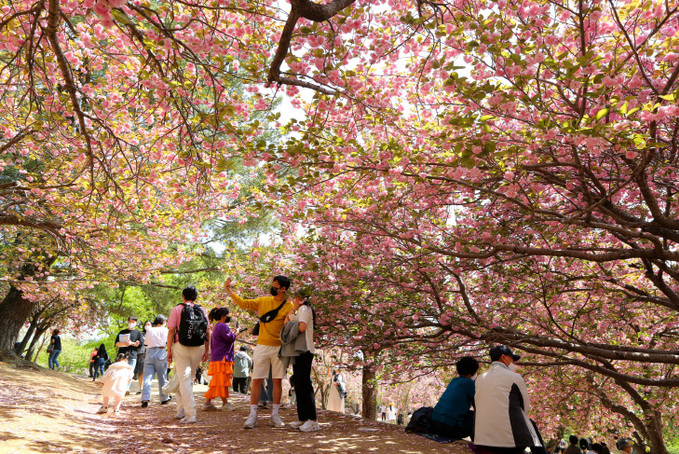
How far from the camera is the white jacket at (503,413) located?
4.10 metres

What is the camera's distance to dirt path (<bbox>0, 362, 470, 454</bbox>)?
480 centimetres

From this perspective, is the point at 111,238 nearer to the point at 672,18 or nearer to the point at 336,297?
the point at 336,297

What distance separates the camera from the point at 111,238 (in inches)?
274

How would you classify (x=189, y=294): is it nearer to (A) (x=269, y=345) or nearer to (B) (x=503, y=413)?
(A) (x=269, y=345)

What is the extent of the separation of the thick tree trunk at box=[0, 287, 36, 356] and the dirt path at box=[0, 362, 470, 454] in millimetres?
6049

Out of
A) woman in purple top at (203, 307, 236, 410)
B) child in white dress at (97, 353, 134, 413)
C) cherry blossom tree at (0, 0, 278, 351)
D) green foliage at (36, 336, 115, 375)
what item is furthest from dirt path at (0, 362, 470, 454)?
green foliage at (36, 336, 115, 375)

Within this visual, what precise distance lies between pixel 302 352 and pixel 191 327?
1667 millimetres

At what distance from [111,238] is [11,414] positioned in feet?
8.23

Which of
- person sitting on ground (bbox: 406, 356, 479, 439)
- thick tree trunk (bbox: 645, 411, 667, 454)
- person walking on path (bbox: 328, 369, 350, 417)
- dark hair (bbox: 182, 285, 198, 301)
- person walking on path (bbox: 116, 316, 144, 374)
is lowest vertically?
thick tree trunk (bbox: 645, 411, 667, 454)

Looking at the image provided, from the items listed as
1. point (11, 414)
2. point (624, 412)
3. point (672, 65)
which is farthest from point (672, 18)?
point (624, 412)

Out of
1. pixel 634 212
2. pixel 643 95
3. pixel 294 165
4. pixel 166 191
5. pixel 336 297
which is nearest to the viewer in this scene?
pixel 643 95

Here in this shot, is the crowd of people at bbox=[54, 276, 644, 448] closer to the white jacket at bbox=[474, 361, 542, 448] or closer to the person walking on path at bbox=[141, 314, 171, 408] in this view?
the white jacket at bbox=[474, 361, 542, 448]

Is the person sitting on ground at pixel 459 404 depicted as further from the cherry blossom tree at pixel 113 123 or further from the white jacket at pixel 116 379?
the white jacket at pixel 116 379

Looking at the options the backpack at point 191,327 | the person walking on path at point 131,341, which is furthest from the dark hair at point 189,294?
the person walking on path at point 131,341
